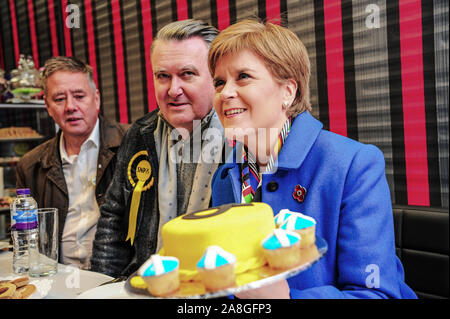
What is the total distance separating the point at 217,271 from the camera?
80 cm

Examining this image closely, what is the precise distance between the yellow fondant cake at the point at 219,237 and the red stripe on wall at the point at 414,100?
1.23 meters

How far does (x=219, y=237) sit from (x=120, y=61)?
2.89 m

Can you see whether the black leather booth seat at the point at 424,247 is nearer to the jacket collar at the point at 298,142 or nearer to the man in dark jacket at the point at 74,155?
the jacket collar at the point at 298,142

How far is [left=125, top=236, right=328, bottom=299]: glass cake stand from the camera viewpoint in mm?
787

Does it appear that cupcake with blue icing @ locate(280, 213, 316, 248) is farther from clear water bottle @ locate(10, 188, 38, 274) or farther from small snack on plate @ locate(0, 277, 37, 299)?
clear water bottle @ locate(10, 188, 38, 274)

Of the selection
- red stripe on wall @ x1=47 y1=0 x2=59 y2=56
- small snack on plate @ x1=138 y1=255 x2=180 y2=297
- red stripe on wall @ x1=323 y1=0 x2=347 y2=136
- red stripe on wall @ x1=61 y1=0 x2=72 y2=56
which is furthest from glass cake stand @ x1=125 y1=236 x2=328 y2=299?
red stripe on wall @ x1=47 y1=0 x2=59 y2=56

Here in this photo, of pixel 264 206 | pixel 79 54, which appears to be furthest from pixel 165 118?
pixel 79 54

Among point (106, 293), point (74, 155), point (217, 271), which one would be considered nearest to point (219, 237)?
point (217, 271)

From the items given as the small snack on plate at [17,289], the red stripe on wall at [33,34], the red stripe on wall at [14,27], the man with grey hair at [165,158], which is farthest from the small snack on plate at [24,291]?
the red stripe on wall at [14,27]

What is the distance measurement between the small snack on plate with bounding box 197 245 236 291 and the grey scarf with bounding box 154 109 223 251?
3.33 feet

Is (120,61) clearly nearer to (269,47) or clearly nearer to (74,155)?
(74,155)
